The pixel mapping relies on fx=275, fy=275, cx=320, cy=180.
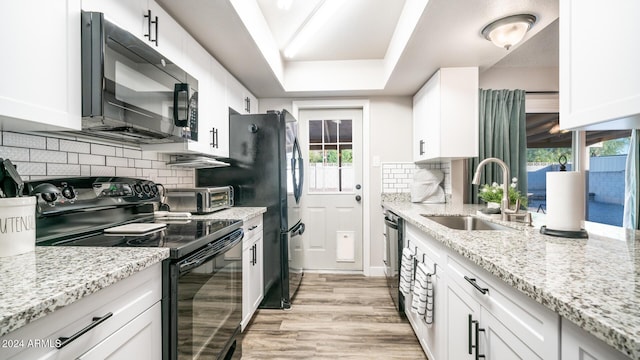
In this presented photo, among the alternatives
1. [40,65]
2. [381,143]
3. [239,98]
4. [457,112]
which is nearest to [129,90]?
[40,65]

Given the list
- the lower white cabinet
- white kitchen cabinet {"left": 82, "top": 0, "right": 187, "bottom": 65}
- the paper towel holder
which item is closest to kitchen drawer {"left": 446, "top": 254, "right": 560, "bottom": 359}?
the lower white cabinet

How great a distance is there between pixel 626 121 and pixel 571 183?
36 cm

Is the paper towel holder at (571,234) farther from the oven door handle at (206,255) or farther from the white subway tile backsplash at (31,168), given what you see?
the white subway tile backsplash at (31,168)

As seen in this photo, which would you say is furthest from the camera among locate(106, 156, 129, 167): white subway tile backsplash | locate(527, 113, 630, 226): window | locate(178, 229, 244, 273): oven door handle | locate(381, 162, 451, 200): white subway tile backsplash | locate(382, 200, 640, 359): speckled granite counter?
locate(381, 162, 451, 200): white subway tile backsplash

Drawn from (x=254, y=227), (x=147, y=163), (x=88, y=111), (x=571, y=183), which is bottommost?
(x=254, y=227)

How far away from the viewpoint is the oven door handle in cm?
110

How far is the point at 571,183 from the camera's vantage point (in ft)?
3.79

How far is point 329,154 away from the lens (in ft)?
11.3

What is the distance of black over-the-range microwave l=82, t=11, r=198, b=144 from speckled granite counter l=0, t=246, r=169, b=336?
20.6 inches

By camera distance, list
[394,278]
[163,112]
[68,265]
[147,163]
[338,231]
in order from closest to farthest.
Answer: [68,265], [163,112], [147,163], [394,278], [338,231]

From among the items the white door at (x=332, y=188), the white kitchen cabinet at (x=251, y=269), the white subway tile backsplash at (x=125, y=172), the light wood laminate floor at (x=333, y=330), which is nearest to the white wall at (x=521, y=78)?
the white door at (x=332, y=188)

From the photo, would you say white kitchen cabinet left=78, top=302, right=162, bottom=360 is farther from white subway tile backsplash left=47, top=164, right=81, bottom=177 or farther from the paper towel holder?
the paper towel holder

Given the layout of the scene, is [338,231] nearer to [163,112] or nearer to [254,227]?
[254,227]

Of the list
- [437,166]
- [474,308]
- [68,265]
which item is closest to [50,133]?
[68,265]
